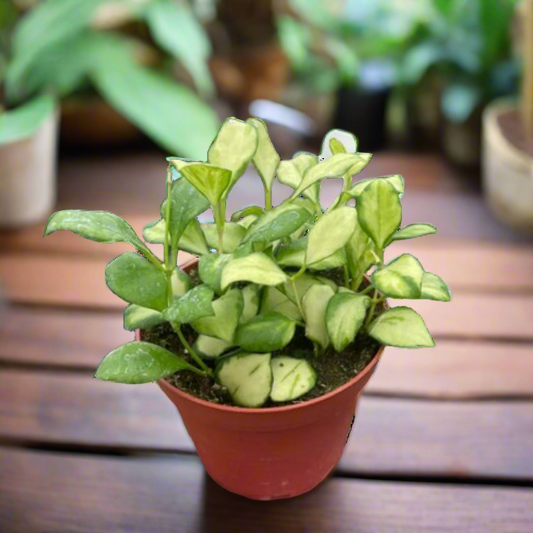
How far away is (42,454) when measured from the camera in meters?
0.75

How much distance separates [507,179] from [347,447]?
695 millimetres

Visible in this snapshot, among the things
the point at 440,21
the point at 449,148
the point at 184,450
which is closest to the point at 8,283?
the point at 184,450

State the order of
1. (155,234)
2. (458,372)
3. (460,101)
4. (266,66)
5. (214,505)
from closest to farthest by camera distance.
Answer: (155,234) < (214,505) < (458,372) < (460,101) < (266,66)

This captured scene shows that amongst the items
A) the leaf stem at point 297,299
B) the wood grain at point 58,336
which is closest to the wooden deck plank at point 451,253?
the wood grain at point 58,336

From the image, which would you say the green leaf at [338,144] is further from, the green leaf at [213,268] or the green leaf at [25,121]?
the green leaf at [25,121]

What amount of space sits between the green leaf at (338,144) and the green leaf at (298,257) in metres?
0.09

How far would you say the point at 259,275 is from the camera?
0.47 metres

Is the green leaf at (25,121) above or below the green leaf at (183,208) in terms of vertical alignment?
below

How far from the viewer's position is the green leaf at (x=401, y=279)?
1.55 feet

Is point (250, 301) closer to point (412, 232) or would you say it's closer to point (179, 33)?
point (412, 232)

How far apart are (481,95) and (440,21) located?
24 centimetres

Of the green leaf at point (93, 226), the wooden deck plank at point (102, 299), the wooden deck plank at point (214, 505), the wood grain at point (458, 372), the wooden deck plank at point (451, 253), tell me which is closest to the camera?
the green leaf at point (93, 226)

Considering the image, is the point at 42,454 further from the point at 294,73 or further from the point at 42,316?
the point at 294,73

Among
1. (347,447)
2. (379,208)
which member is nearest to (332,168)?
(379,208)
